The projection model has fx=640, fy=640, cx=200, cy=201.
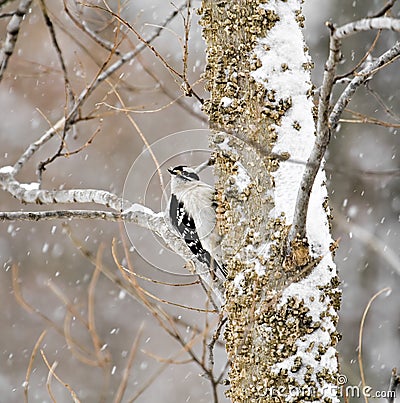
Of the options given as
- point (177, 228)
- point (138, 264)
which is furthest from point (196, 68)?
point (177, 228)

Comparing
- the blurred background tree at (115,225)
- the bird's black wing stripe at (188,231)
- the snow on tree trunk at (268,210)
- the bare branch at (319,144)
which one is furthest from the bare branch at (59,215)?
the blurred background tree at (115,225)

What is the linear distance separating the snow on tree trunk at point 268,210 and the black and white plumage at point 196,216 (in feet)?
0.24

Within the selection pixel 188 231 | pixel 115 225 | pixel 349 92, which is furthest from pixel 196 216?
pixel 115 225

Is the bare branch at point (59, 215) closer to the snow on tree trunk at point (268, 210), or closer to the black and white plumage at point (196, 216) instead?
the black and white plumage at point (196, 216)

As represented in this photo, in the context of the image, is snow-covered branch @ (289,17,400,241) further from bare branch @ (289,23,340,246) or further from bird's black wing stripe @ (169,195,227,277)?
bird's black wing stripe @ (169,195,227,277)

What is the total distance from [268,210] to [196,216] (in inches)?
8.8

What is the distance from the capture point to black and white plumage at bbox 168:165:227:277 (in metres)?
1.31

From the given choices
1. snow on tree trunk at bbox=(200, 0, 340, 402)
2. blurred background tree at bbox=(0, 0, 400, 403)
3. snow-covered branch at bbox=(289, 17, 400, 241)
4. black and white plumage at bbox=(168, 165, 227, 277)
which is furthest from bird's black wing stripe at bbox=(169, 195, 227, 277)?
blurred background tree at bbox=(0, 0, 400, 403)

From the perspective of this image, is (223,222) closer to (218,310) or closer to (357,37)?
(218,310)

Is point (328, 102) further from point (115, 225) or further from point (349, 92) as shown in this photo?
point (115, 225)

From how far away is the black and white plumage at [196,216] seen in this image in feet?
4.30

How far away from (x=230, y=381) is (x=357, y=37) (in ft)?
10.4

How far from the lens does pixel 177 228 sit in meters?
1.36

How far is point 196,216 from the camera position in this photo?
1.33 m
